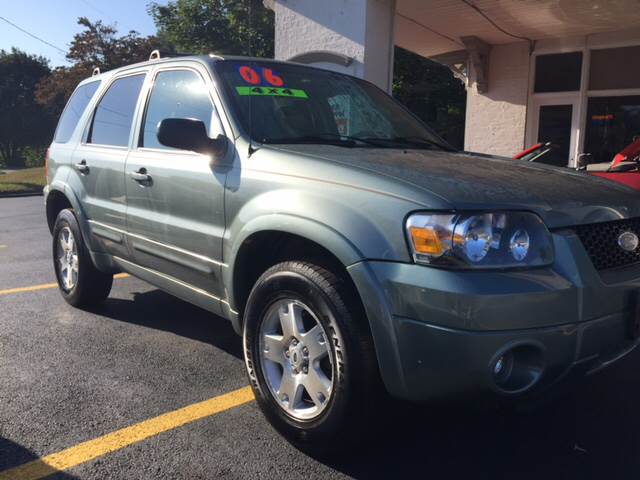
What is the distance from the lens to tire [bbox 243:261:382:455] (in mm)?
2320

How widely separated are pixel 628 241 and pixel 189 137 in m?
2.12

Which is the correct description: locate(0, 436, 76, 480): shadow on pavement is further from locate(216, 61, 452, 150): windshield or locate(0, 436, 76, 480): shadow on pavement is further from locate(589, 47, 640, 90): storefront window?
locate(589, 47, 640, 90): storefront window

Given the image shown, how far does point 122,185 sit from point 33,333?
1.34 metres

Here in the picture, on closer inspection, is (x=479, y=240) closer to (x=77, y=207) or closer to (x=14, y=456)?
(x=14, y=456)

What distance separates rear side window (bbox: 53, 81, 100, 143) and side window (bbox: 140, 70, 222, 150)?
1217mm

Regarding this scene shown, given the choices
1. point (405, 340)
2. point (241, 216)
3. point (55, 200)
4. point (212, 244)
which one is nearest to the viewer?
point (405, 340)

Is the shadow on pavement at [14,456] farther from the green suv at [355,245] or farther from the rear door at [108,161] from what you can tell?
the rear door at [108,161]

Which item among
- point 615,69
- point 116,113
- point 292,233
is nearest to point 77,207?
point 116,113

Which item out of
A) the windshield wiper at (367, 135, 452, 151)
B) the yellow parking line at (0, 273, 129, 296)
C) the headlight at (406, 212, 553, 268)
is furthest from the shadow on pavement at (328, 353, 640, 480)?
the yellow parking line at (0, 273, 129, 296)

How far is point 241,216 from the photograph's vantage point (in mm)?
2855

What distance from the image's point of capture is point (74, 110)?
5.00 metres

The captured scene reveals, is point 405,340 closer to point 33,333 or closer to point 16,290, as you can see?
point 33,333

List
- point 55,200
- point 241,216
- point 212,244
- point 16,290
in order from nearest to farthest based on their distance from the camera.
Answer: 1. point 241,216
2. point 212,244
3. point 55,200
4. point 16,290

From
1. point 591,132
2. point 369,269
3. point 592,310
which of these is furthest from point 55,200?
point 591,132
